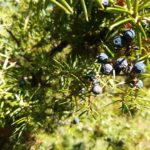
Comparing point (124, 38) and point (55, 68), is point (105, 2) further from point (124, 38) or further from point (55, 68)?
point (55, 68)

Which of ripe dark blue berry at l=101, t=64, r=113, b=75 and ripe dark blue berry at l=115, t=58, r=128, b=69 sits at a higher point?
ripe dark blue berry at l=115, t=58, r=128, b=69

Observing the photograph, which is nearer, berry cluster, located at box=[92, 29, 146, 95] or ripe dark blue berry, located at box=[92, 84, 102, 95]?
berry cluster, located at box=[92, 29, 146, 95]

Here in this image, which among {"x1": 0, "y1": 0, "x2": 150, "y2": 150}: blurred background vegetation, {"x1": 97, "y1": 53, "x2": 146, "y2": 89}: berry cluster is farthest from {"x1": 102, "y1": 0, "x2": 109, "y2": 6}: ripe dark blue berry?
{"x1": 97, "y1": 53, "x2": 146, "y2": 89}: berry cluster

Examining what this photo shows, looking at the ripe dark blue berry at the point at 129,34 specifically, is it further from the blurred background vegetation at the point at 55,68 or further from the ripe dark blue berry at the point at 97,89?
the ripe dark blue berry at the point at 97,89

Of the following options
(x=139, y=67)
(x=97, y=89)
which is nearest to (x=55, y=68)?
(x=97, y=89)

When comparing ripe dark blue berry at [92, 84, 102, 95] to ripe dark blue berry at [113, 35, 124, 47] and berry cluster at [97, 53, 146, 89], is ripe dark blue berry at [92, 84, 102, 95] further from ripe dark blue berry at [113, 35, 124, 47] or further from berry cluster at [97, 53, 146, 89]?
ripe dark blue berry at [113, 35, 124, 47]

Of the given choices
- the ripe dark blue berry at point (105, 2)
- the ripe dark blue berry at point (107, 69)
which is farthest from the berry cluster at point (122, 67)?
the ripe dark blue berry at point (105, 2)

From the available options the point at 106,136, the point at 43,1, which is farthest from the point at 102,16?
the point at 106,136

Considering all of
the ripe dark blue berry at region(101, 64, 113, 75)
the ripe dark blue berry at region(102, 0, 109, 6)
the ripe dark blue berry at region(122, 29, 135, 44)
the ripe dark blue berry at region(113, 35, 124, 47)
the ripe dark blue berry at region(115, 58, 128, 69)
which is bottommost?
the ripe dark blue berry at region(101, 64, 113, 75)

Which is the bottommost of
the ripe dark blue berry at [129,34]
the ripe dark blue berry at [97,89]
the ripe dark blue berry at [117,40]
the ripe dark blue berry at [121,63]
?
the ripe dark blue berry at [97,89]
